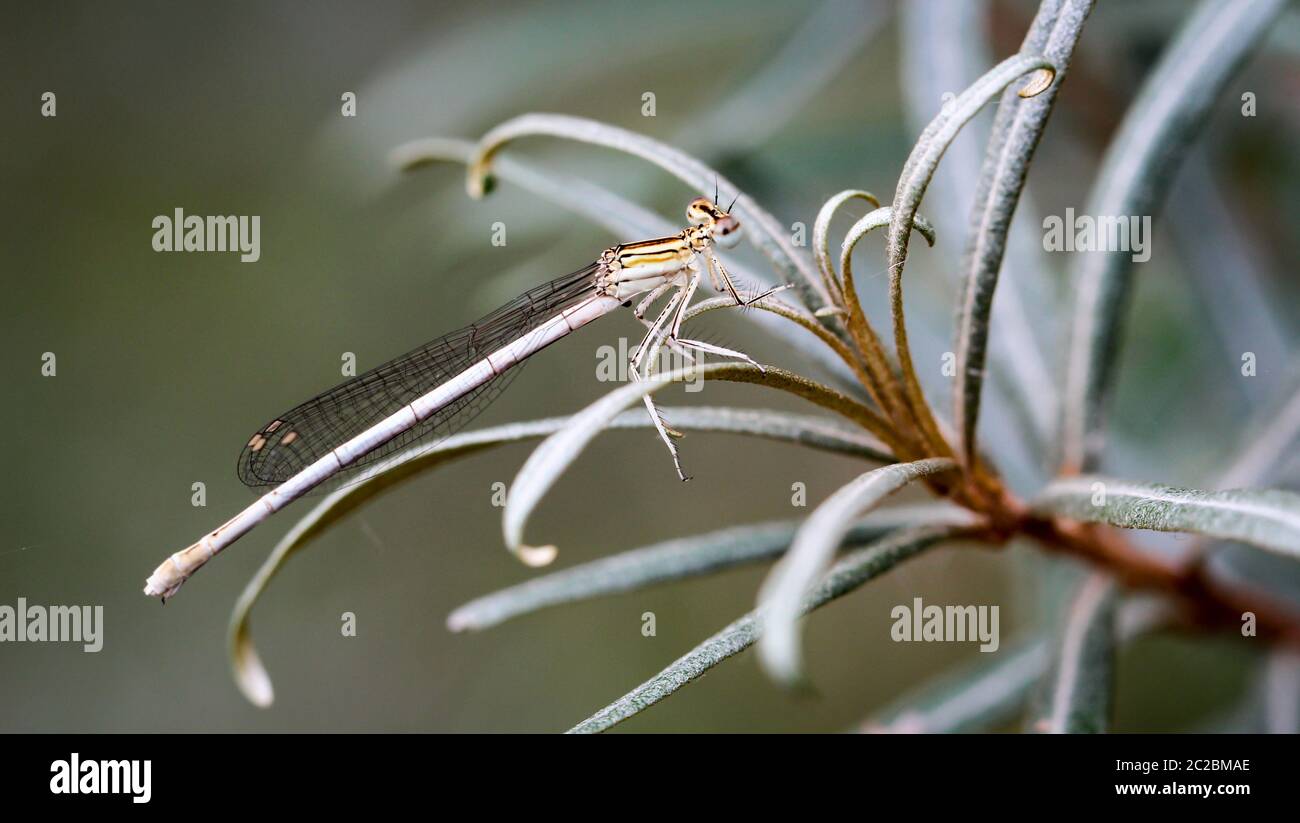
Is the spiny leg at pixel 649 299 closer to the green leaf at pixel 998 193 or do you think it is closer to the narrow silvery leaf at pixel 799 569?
the green leaf at pixel 998 193

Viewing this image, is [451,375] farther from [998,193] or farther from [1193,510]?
[1193,510]

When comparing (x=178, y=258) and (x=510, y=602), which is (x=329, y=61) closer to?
(x=178, y=258)

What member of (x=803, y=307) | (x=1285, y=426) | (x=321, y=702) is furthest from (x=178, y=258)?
(x=1285, y=426)

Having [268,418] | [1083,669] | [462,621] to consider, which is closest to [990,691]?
[1083,669]

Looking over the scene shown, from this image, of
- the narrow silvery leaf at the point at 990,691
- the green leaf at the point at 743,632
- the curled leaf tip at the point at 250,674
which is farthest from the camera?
the narrow silvery leaf at the point at 990,691

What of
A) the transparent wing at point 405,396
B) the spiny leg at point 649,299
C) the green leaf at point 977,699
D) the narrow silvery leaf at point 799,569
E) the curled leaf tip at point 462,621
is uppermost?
the spiny leg at point 649,299

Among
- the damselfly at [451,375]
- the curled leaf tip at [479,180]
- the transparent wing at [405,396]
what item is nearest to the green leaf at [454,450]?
the curled leaf tip at [479,180]
